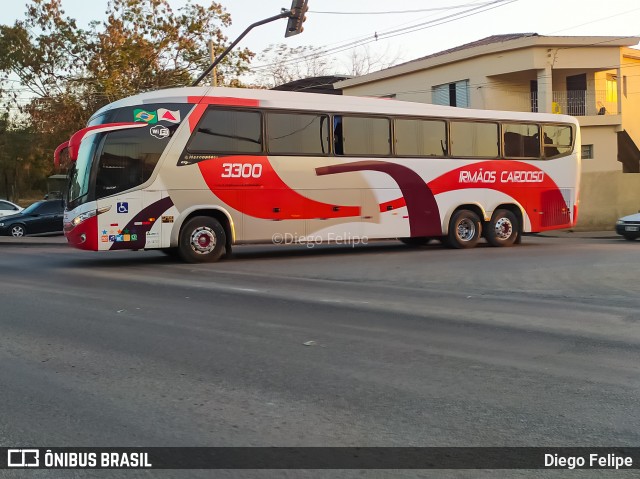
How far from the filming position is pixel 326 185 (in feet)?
54.9

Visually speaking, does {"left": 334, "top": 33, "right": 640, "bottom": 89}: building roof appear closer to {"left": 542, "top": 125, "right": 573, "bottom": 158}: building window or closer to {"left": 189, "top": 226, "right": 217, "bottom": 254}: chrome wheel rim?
{"left": 542, "top": 125, "right": 573, "bottom": 158}: building window

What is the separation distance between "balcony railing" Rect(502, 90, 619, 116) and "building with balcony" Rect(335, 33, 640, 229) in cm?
5

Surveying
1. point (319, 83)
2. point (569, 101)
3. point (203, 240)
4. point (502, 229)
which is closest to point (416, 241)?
point (502, 229)

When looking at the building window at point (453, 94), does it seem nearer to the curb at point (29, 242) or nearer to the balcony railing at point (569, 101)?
the balcony railing at point (569, 101)

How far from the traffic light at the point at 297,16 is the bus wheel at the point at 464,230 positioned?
254 inches

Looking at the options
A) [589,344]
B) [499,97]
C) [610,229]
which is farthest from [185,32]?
[589,344]

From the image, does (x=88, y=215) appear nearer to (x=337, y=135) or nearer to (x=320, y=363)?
(x=337, y=135)

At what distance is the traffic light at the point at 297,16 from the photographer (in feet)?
59.2

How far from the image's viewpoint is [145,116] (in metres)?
14.6

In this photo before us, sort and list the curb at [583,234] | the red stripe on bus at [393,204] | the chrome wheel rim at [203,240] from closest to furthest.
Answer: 1. the chrome wheel rim at [203,240]
2. the red stripe on bus at [393,204]
3. the curb at [583,234]

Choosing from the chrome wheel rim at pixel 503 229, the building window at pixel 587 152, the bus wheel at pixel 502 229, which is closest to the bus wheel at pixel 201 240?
the bus wheel at pixel 502 229

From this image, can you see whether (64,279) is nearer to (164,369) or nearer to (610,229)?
(164,369)

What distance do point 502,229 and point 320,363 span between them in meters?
14.6

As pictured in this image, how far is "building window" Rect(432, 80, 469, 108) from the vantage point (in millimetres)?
33156
